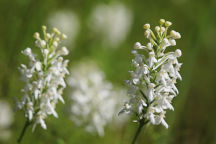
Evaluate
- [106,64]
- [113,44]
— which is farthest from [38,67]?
[113,44]

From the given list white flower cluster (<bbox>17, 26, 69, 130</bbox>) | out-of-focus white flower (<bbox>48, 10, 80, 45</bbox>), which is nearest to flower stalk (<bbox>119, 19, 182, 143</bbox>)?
white flower cluster (<bbox>17, 26, 69, 130</bbox>)

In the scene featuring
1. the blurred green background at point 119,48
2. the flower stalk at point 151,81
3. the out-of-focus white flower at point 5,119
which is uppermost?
the blurred green background at point 119,48

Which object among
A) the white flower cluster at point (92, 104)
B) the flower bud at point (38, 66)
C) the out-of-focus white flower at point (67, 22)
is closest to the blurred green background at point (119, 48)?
the out-of-focus white flower at point (67, 22)

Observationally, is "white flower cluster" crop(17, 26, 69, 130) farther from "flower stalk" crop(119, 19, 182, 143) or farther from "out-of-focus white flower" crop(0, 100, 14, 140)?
"out-of-focus white flower" crop(0, 100, 14, 140)

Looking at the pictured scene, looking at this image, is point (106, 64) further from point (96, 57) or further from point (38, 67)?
point (38, 67)

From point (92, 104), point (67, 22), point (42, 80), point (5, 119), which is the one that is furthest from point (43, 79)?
point (67, 22)

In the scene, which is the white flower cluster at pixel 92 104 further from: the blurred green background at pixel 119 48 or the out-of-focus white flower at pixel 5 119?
the out-of-focus white flower at pixel 5 119

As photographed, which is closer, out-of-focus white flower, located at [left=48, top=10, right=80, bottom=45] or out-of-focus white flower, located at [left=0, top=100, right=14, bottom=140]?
out-of-focus white flower, located at [left=0, top=100, right=14, bottom=140]
